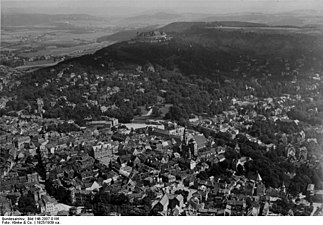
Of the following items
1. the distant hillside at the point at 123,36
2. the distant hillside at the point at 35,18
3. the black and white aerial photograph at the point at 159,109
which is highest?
the distant hillside at the point at 35,18

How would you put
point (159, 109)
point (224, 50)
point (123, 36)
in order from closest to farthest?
1. point (159, 109)
2. point (224, 50)
3. point (123, 36)

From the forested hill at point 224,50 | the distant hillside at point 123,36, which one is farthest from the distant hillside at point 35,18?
the forested hill at point 224,50

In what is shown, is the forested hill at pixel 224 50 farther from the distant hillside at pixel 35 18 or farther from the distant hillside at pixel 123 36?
the distant hillside at pixel 35 18

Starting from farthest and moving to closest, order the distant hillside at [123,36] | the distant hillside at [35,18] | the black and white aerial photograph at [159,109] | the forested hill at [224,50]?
the distant hillside at [123,36] < the forested hill at [224,50] < the distant hillside at [35,18] < the black and white aerial photograph at [159,109]

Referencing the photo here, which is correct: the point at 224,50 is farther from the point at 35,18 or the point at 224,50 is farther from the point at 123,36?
the point at 35,18

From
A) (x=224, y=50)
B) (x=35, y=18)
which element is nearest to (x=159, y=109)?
(x=224, y=50)

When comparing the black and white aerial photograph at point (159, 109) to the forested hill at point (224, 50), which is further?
the forested hill at point (224, 50)

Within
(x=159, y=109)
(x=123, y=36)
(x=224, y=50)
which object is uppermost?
(x=123, y=36)

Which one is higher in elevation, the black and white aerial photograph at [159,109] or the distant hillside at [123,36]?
the distant hillside at [123,36]

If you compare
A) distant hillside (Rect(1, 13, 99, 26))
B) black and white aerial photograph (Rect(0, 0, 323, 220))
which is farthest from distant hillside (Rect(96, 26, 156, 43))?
distant hillside (Rect(1, 13, 99, 26))
